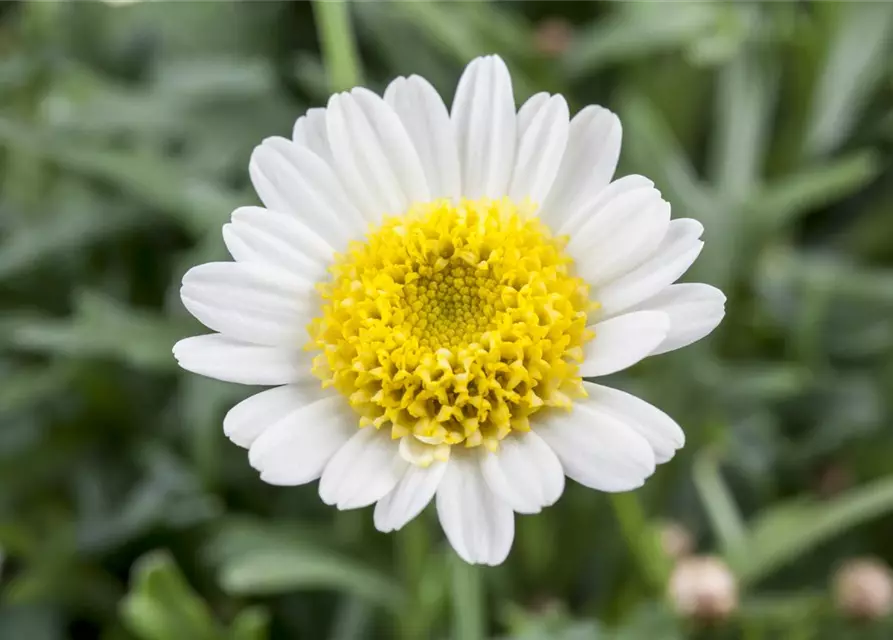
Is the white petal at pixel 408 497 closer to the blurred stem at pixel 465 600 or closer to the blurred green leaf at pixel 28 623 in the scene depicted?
the blurred stem at pixel 465 600

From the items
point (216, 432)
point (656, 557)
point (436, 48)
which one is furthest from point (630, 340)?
point (436, 48)

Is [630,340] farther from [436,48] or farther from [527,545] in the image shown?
[436,48]

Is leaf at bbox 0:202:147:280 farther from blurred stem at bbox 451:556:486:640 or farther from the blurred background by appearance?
blurred stem at bbox 451:556:486:640

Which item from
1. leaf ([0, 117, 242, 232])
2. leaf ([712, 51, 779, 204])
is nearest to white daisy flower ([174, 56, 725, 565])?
leaf ([0, 117, 242, 232])

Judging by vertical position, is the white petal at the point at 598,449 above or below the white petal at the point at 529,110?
below

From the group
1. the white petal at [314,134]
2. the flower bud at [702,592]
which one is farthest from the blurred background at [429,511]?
the white petal at [314,134]

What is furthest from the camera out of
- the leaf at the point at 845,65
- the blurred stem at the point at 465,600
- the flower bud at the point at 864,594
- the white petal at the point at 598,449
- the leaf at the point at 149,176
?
the leaf at the point at 845,65

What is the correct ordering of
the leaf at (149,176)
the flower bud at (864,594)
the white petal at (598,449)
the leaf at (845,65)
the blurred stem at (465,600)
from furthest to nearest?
the leaf at (845,65) → the leaf at (149,176) → the flower bud at (864,594) → the blurred stem at (465,600) → the white petal at (598,449)

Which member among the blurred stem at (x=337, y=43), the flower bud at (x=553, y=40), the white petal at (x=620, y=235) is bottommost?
the white petal at (x=620, y=235)
